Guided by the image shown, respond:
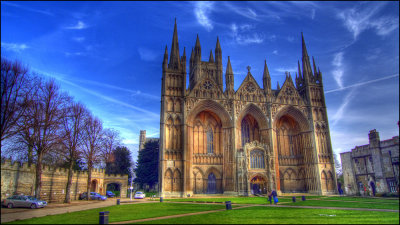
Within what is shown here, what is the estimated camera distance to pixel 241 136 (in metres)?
51.4

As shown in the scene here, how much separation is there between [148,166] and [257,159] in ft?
116

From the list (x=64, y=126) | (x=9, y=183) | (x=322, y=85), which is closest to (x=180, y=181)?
(x=64, y=126)

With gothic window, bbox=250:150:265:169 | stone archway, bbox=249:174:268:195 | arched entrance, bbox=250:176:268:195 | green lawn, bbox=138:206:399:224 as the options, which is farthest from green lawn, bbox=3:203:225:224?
arched entrance, bbox=250:176:268:195

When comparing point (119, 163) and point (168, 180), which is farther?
point (119, 163)

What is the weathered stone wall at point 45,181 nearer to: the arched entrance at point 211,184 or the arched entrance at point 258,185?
the arched entrance at point 211,184

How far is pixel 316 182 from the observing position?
4719 cm

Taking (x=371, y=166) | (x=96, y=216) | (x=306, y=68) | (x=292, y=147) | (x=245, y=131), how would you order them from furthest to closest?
1. (x=306, y=68)
2. (x=292, y=147)
3. (x=245, y=131)
4. (x=371, y=166)
5. (x=96, y=216)

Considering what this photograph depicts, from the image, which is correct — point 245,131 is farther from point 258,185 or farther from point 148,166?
point 148,166

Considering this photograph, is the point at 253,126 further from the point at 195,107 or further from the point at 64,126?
the point at 64,126

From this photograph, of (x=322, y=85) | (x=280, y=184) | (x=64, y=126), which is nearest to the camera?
(x=64, y=126)

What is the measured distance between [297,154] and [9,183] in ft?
149

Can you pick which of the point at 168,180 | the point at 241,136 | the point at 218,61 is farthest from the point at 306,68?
the point at 168,180

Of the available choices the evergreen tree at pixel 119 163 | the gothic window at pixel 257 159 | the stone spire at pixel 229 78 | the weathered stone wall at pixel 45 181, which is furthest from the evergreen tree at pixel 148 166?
the gothic window at pixel 257 159

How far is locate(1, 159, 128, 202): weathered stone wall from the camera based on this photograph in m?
24.7
